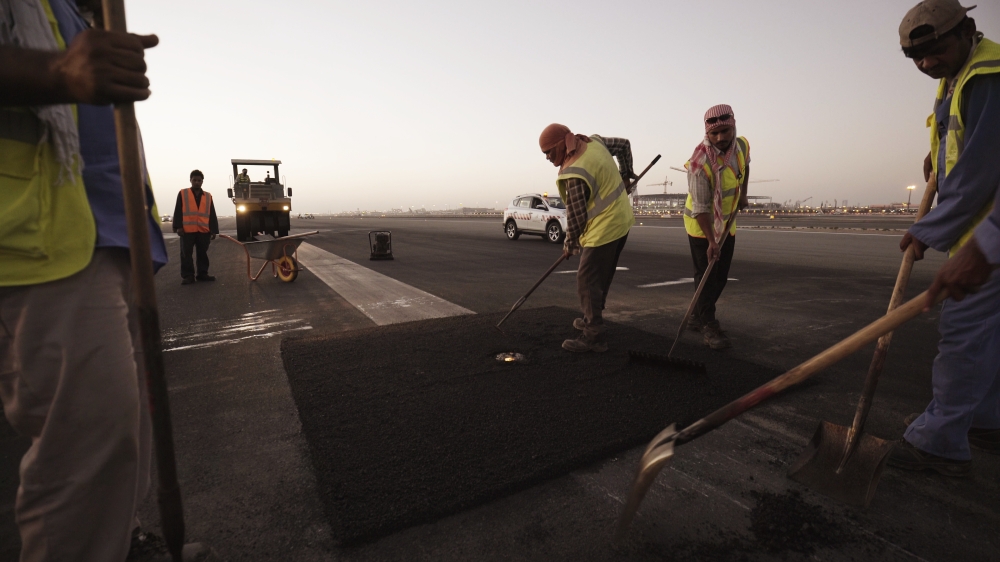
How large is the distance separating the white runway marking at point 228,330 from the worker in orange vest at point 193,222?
335cm

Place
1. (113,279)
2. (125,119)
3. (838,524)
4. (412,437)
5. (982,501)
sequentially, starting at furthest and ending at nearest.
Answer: (412,437)
(982,501)
(838,524)
(113,279)
(125,119)

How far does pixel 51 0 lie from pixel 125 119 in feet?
1.29

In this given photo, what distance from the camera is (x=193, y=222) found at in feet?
25.5

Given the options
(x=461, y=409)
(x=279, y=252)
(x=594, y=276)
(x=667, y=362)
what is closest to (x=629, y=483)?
(x=461, y=409)

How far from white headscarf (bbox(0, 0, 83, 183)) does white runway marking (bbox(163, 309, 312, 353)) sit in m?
3.63

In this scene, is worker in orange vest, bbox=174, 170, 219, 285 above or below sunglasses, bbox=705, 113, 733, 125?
below

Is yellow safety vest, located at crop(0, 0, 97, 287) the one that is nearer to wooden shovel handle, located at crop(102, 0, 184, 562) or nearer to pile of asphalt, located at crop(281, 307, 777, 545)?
wooden shovel handle, located at crop(102, 0, 184, 562)

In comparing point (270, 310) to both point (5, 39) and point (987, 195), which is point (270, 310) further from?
point (987, 195)

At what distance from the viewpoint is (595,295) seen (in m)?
3.98

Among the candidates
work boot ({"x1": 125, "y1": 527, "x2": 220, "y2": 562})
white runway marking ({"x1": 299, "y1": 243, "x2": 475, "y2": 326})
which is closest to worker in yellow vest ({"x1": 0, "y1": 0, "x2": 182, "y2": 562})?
work boot ({"x1": 125, "y1": 527, "x2": 220, "y2": 562})

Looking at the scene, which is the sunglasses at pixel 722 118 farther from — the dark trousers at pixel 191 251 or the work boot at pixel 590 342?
the dark trousers at pixel 191 251

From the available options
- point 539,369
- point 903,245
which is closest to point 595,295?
point 539,369

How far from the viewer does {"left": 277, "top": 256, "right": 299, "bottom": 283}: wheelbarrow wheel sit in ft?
25.4

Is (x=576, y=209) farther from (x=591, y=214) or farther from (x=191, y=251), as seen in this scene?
(x=191, y=251)
